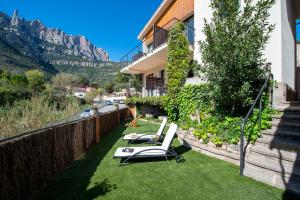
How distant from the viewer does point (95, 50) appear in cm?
18062

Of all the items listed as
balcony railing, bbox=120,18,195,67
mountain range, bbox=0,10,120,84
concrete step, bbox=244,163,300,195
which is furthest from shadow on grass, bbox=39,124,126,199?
mountain range, bbox=0,10,120,84

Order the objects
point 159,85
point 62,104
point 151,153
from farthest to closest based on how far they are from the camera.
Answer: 1. point 159,85
2. point 62,104
3. point 151,153

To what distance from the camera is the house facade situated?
24.0ft

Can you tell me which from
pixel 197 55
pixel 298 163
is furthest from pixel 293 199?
pixel 197 55

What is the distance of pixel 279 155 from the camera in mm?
4609

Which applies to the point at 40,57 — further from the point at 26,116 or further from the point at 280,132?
the point at 280,132

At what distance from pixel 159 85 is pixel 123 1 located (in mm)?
15446

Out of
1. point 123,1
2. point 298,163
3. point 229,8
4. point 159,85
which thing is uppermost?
point 123,1

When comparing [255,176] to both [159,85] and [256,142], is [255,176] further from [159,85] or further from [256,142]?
[159,85]

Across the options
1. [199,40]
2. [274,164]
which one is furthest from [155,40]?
[274,164]

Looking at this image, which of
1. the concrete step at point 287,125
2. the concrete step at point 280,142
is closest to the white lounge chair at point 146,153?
the concrete step at point 280,142

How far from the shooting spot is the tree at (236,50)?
6109 millimetres

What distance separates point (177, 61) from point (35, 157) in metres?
8.73

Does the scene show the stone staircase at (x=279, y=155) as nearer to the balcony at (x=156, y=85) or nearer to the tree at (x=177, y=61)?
the tree at (x=177, y=61)
